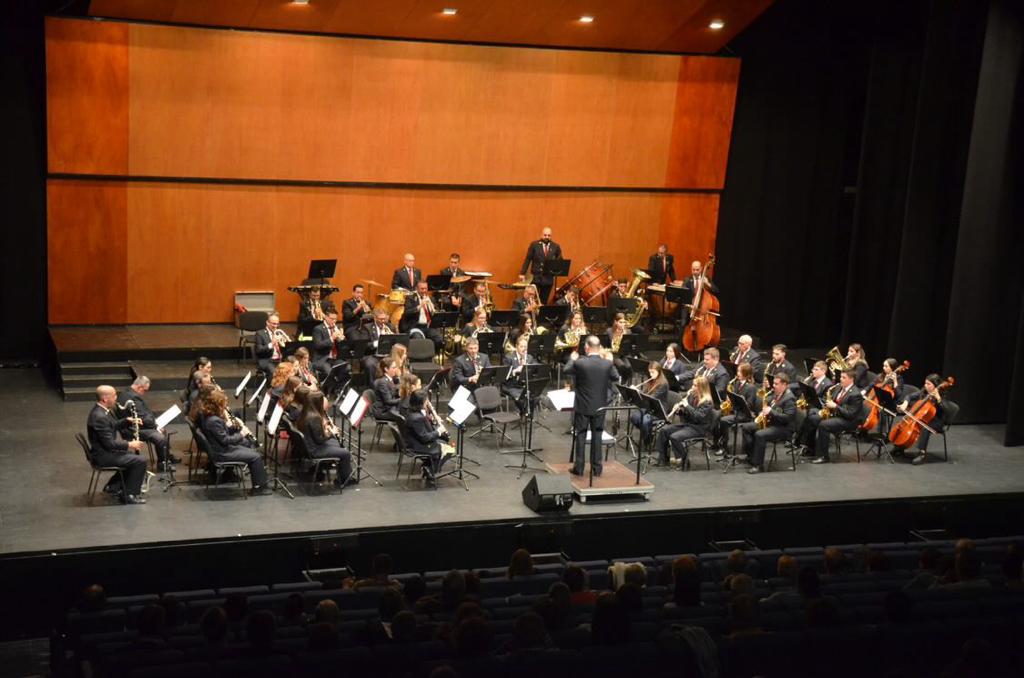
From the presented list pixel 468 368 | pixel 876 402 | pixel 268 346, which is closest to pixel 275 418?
pixel 268 346

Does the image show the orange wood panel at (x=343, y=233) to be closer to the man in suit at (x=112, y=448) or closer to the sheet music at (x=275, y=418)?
the man in suit at (x=112, y=448)

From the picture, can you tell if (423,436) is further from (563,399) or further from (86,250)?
(86,250)

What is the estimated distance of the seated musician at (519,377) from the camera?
14.7m

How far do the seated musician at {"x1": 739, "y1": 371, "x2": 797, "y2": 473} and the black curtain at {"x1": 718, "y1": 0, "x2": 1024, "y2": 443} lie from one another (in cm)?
360

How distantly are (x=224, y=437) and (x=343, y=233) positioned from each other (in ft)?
25.0

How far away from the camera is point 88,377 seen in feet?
52.7

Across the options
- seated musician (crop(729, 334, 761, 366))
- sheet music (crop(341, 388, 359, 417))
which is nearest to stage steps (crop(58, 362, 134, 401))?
sheet music (crop(341, 388, 359, 417))

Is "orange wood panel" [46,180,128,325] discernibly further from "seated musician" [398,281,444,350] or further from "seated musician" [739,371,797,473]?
"seated musician" [739,371,797,473]

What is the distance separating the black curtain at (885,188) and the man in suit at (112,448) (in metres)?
10.5

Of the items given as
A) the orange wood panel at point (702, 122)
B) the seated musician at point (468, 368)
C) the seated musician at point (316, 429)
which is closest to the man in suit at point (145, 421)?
the seated musician at point (316, 429)

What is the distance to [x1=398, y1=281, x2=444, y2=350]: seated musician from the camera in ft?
57.6

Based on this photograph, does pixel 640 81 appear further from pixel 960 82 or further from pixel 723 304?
pixel 960 82

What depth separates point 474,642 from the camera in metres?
7.32

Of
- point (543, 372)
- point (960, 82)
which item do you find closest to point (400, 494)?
point (543, 372)
